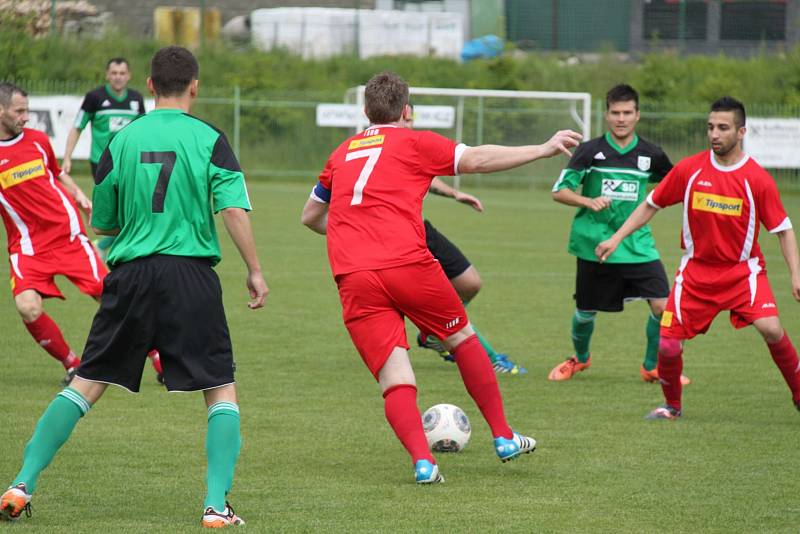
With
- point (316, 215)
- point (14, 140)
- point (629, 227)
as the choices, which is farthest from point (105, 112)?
point (316, 215)

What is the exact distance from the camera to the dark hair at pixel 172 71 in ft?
16.1

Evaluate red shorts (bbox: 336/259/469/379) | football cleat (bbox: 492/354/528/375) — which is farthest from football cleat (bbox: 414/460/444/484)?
football cleat (bbox: 492/354/528/375)

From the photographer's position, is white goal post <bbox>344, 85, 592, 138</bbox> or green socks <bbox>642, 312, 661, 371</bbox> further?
white goal post <bbox>344, 85, 592, 138</bbox>

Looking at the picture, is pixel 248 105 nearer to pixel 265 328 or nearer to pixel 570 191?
pixel 265 328

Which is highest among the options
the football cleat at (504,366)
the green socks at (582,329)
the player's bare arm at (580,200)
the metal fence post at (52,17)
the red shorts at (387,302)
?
the metal fence post at (52,17)

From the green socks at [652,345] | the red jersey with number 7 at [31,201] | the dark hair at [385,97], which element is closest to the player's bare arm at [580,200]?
the green socks at [652,345]

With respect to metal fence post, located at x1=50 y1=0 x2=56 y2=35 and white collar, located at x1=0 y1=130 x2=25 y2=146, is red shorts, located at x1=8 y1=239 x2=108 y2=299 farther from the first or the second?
metal fence post, located at x1=50 y1=0 x2=56 y2=35

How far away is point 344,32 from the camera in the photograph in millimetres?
35656

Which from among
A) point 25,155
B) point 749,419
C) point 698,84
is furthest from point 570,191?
point 698,84

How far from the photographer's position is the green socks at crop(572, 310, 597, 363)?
8844mm

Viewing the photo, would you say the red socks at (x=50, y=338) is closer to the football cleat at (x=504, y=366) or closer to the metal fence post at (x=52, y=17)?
the football cleat at (x=504, y=366)

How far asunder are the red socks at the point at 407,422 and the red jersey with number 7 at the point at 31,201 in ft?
11.2

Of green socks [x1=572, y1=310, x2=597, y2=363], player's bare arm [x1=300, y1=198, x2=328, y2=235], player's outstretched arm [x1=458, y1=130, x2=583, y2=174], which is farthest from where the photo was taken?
green socks [x1=572, y1=310, x2=597, y2=363]

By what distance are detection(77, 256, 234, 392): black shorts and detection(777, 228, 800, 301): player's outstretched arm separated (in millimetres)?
3405
